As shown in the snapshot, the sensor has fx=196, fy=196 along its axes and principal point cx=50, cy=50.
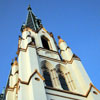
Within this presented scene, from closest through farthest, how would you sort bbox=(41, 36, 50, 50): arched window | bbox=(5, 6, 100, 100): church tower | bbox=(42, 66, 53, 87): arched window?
1. bbox=(5, 6, 100, 100): church tower
2. bbox=(42, 66, 53, 87): arched window
3. bbox=(41, 36, 50, 50): arched window

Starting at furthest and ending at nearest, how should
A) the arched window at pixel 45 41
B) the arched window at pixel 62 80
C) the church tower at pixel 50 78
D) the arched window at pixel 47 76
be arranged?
the arched window at pixel 45 41, the arched window at pixel 62 80, the arched window at pixel 47 76, the church tower at pixel 50 78

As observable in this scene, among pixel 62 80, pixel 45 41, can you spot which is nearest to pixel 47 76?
pixel 62 80

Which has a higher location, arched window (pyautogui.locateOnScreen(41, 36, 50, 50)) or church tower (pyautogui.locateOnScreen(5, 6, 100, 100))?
arched window (pyautogui.locateOnScreen(41, 36, 50, 50))

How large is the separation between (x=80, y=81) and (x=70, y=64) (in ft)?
10.5

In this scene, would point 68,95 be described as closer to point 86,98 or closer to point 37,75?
point 86,98

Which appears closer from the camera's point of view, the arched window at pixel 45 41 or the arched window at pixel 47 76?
the arched window at pixel 47 76

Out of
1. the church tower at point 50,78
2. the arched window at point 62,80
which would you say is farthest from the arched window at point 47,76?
the arched window at point 62,80

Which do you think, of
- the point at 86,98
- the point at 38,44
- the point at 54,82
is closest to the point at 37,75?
the point at 54,82

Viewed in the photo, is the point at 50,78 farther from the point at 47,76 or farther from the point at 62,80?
the point at 62,80

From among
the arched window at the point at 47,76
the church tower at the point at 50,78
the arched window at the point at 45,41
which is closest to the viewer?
the church tower at the point at 50,78

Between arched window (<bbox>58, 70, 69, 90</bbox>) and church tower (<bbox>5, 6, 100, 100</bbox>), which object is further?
arched window (<bbox>58, 70, 69, 90</bbox>)

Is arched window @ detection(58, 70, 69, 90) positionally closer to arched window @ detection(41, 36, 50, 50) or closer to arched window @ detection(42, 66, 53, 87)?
arched window @ detection(42, 66, 53, 87)

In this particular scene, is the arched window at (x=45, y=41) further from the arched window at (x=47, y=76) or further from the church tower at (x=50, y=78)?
the arched window at (x=47, y=76)

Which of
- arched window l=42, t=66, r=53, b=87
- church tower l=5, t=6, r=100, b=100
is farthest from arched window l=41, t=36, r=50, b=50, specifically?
arched window l=42, t=66, r=53, b=87
